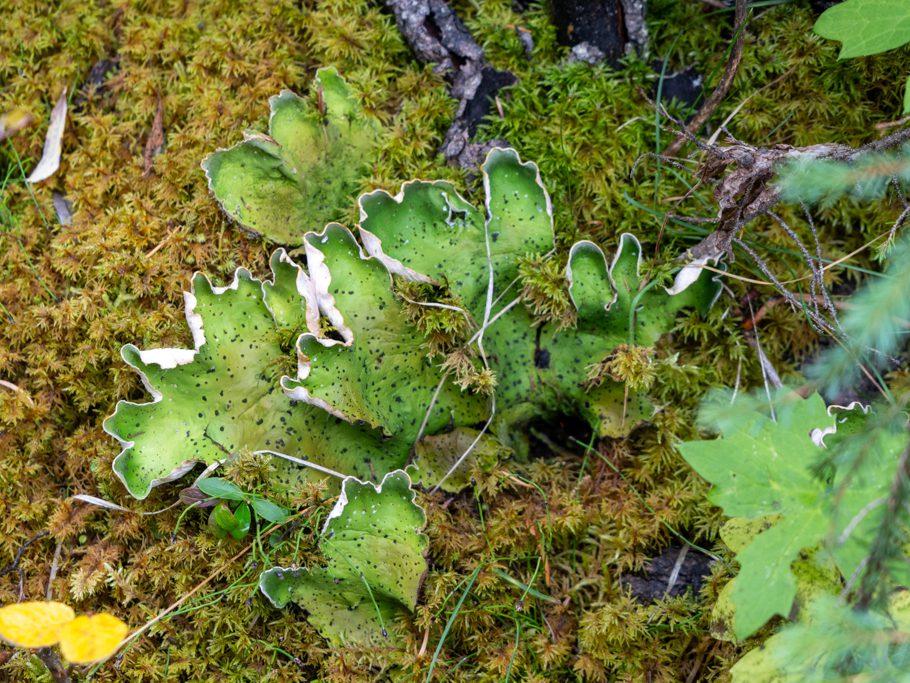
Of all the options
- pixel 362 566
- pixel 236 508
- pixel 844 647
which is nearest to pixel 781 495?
pixel 844 647

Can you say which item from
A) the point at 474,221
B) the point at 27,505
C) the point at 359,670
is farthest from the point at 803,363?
the point at 27,505

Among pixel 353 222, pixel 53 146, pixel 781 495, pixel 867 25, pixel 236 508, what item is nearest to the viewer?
pixel 781 495

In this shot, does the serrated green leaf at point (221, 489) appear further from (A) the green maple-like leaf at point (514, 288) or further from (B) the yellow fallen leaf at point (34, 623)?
(A) the green maple-like leaf at point (514, 288)

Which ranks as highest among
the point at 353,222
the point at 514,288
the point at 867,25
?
the point at 867,25

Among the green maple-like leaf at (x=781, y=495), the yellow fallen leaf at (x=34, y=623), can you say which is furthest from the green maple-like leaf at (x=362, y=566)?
the green maple-like leaf at (x=781, y=495)

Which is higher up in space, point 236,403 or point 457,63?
point 457,63

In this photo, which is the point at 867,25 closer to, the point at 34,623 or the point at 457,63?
the point at 457,63

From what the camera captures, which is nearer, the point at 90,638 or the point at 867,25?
the point at 90,638
